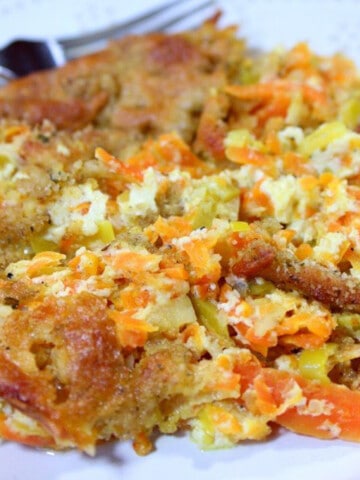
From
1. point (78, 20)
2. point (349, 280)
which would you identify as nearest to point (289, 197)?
point (349, 280)

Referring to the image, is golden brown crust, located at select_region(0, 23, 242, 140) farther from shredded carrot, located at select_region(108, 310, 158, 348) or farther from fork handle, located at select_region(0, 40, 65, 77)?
shredded carrot, located at select_region(108, 310, 158, 348)

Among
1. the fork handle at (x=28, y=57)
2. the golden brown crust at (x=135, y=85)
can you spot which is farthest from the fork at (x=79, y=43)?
the golden brown crust at (x=135, y=85)

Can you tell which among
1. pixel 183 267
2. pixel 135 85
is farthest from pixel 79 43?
pixel 183 267

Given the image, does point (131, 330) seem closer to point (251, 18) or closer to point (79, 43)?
point (79, 43)

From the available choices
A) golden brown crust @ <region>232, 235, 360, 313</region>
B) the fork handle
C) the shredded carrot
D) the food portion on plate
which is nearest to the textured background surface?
the fork handle

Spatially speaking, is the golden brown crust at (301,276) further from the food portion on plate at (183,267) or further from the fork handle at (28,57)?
the fork handle at (28,57)

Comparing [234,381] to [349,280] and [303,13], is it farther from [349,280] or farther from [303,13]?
[303,13]
